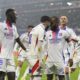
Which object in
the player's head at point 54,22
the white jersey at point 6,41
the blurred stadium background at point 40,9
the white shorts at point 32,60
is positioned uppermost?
the blurred stadium background at point 40,9

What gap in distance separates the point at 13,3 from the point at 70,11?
7.05 meters

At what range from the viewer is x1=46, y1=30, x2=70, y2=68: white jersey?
9.48 meters

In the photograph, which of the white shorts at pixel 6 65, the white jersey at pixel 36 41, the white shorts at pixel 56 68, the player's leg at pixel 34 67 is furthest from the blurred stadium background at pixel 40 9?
the white shorts at pixel 6 65

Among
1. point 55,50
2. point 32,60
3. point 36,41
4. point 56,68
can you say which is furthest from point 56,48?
point 32,60

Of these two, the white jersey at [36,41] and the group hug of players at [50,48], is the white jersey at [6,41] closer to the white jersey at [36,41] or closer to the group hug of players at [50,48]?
the group hug of players at [50,48]

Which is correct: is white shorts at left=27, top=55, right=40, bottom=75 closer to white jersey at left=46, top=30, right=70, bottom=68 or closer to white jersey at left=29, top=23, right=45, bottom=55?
white jersey at left=29, top=23, right=45, bottom=55

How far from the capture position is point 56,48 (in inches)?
374

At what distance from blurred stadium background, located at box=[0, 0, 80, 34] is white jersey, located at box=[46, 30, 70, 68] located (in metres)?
23.2

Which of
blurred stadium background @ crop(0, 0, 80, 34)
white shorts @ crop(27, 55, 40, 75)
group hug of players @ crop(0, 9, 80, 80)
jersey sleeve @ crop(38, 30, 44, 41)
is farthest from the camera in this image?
blurred stadium background @ crop(0, 0, 80, 34)

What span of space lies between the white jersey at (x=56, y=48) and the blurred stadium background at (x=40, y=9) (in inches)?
912

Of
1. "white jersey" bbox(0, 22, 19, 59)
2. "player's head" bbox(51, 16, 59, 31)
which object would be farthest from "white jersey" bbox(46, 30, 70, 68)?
"white jersey" bbox(0, 22, 19, 59)

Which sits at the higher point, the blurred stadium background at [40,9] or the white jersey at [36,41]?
the blurred stadium background at [40,9]

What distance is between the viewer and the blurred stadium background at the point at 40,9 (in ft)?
116

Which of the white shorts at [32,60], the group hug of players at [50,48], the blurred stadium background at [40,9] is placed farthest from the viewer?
the blurred stadium background at [40,9]
